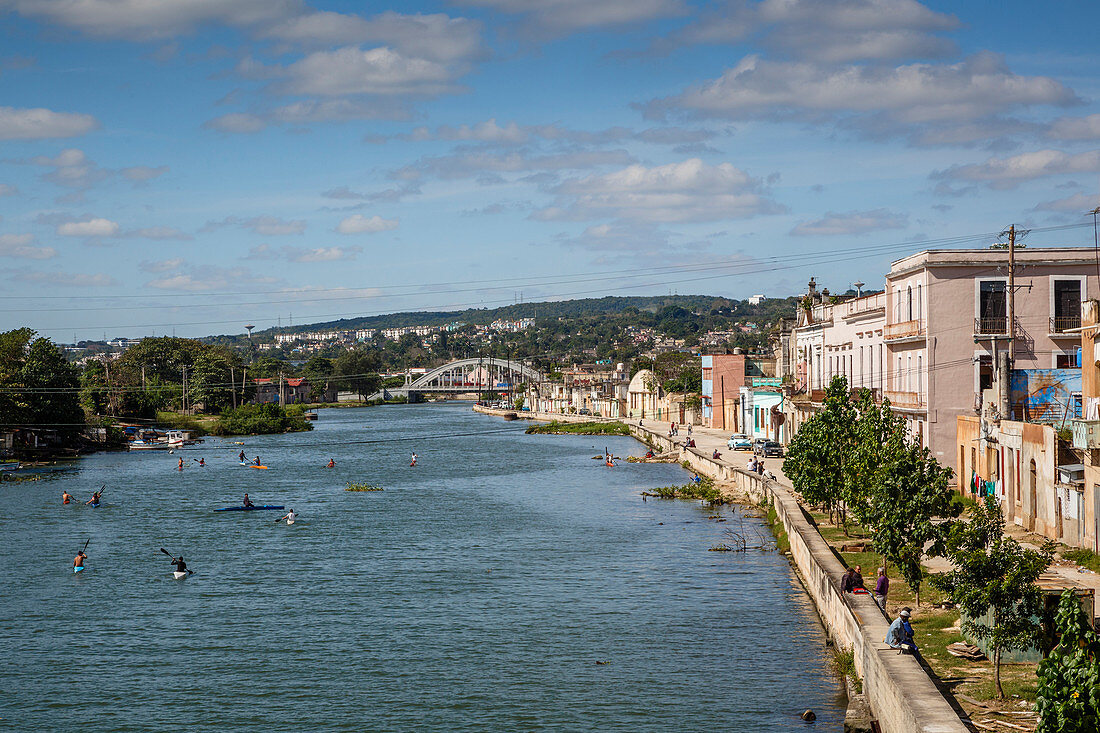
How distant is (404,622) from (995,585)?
18304 millimetres

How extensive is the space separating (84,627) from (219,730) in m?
11.3

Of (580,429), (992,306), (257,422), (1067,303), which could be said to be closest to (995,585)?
(992,306)

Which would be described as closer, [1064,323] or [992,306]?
[1064,323]

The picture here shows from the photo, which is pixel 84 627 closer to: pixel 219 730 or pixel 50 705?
pixel 50 705

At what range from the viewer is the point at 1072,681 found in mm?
11406

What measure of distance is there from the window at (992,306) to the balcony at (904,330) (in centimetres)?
233

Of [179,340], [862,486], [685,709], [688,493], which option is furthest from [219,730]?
[179,340]

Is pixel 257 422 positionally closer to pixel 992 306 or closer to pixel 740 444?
pixel 740 444

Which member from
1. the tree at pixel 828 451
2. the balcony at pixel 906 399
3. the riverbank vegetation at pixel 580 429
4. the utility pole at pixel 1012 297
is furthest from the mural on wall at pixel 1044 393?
the riverbank vegetation at pixel 580 429

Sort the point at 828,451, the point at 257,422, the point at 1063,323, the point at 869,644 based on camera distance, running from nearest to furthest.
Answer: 1. the point at 869,644
2. the point at 828,451
3. the point at 1063,323
4. the point at 257,422

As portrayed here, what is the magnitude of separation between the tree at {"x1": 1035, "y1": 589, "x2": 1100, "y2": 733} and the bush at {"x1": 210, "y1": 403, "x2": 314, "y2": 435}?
126474mm

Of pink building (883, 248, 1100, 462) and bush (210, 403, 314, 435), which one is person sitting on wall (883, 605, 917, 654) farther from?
bush (210, 403, 314, 435)

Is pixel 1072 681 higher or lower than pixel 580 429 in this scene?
higher

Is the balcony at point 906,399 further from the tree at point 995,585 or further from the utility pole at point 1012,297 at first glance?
the tree at point 995,585
